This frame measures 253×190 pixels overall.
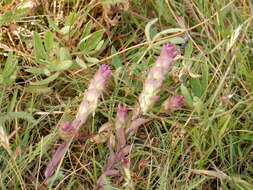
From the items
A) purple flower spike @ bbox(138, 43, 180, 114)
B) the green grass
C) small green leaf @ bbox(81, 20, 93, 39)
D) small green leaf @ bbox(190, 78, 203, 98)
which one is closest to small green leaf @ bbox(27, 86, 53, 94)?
the green grass

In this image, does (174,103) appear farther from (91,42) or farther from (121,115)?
(91,42)

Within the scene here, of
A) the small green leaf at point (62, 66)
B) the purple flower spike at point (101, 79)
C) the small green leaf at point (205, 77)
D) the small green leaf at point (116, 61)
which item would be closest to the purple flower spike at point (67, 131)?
the purple flower spike at point (101, 79)

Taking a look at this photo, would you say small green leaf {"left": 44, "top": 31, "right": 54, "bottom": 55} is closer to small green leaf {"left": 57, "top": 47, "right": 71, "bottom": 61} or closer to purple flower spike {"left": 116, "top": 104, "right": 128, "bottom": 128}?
small green leaf {"left": 57, "top": 47, "right": 71, "bottom": 61}

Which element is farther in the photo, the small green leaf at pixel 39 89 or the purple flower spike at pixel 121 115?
the small green leaf at pixel 39 89

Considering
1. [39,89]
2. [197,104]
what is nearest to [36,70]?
[39,89]

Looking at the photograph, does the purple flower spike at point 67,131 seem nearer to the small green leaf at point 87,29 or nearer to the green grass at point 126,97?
the green grass at point 126,97
